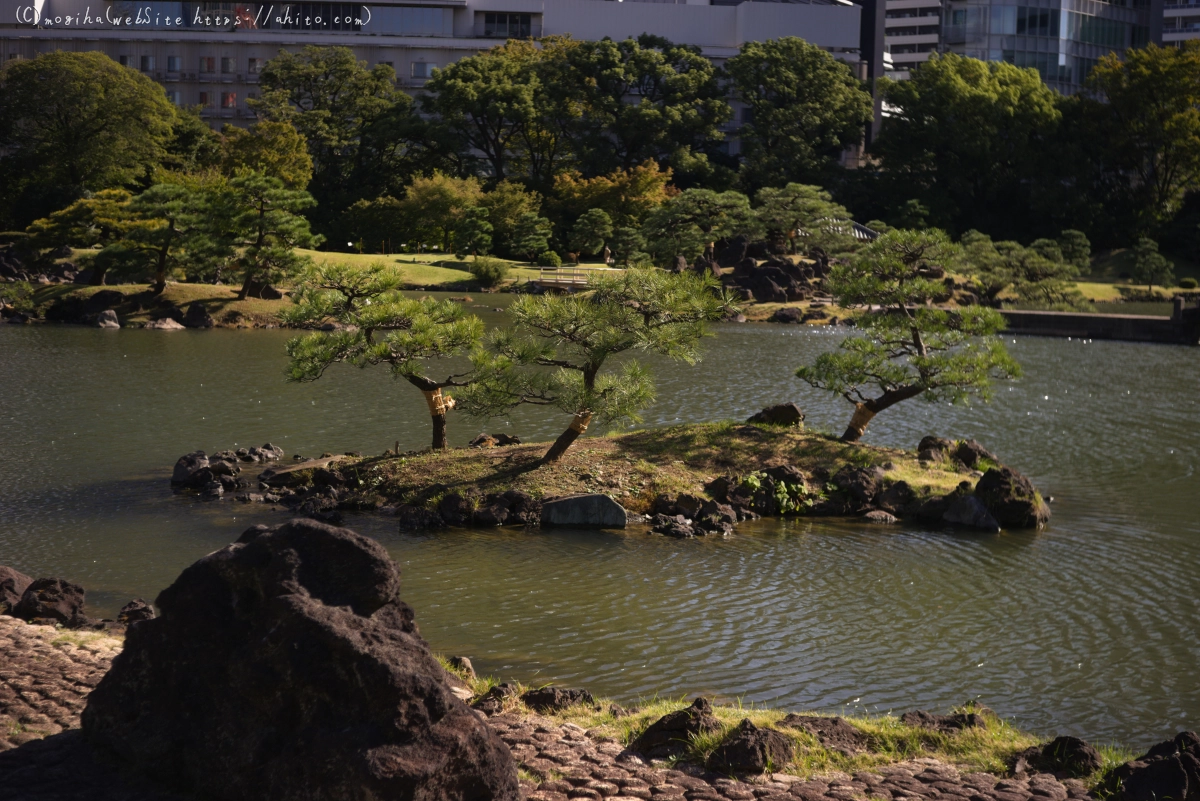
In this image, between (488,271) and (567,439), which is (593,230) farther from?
(567,439)

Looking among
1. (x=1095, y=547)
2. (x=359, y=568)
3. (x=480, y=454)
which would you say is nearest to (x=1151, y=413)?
(x=1095, y=547)

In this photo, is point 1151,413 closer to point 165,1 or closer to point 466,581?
point 466,581

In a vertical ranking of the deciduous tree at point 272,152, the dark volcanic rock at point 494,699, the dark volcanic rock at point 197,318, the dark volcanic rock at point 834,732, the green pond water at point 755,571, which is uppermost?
the deciduous tree at point 272,152

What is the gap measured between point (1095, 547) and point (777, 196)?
44590 mm

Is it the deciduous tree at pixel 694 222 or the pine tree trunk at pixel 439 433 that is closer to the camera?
the pine tree trunk at pixel 439 433

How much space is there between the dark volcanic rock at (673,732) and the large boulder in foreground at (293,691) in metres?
1.44

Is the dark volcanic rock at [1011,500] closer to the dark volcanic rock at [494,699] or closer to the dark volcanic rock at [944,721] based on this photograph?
the dark volcanic rock at [944,721]

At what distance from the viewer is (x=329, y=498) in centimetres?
1573

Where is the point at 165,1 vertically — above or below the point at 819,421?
above

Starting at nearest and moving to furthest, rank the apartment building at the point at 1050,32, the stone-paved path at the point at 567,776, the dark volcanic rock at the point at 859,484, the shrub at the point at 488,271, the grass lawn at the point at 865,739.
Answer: the stone-paved path at the point at 567,776 → the grass lawn at the point at 865,739 → the dark volcanic rock at the point at 859,484 → the shrub at the point at 488,271 → the apartment building at the point at 1050,32

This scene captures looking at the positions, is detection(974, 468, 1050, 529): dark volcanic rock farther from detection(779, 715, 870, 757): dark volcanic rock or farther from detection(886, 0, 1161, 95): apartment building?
detection(886, 0, 1161, 95): apartment building

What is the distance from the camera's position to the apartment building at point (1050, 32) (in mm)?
87688

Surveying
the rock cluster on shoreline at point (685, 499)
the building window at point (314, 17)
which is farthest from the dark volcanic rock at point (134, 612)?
the building window at point (314, 17)

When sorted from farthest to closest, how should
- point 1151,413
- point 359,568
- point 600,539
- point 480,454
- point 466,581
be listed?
point 1151,413 < point 480,454 < point 600,539 < point 466,581 < point 359,568
